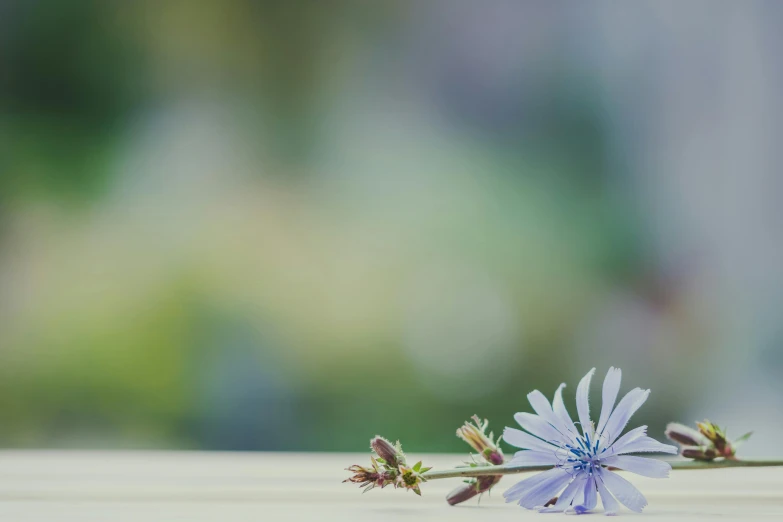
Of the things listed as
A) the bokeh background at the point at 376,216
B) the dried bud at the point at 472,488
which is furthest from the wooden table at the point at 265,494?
the bokeh background at the point at 376,216

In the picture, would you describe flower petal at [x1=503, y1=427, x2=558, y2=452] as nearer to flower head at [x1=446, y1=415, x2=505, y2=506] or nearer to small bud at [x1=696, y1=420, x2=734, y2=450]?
flower head at [x1=446, y1=415, x2=505, y2=506]

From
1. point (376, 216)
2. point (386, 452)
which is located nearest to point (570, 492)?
point (386, 452)

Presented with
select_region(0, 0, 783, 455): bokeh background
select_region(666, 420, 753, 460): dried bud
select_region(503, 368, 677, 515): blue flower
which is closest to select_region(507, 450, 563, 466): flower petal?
select_region(503, 368, 677, 515): blue flower

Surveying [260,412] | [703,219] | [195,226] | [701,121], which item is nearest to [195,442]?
[260,412]

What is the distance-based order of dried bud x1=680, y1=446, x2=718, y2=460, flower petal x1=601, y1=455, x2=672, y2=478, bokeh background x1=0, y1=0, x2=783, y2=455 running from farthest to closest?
bokeh background x1=0, y1=0, x2=783, y2=455
dried bud x1=680, y1=446, x2=718, y2=460
flower petal x1=601, y1=455, x2=672, y2=478

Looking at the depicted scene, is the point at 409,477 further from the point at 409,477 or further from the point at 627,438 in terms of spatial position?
the point at 627,438

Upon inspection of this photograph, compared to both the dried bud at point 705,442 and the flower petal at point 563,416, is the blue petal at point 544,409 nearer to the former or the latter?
the flower petal at point 563,416

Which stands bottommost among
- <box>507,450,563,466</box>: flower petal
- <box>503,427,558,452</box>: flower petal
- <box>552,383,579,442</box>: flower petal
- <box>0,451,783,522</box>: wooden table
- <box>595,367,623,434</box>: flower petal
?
<box>0,451,783,522</box>: wooden table
